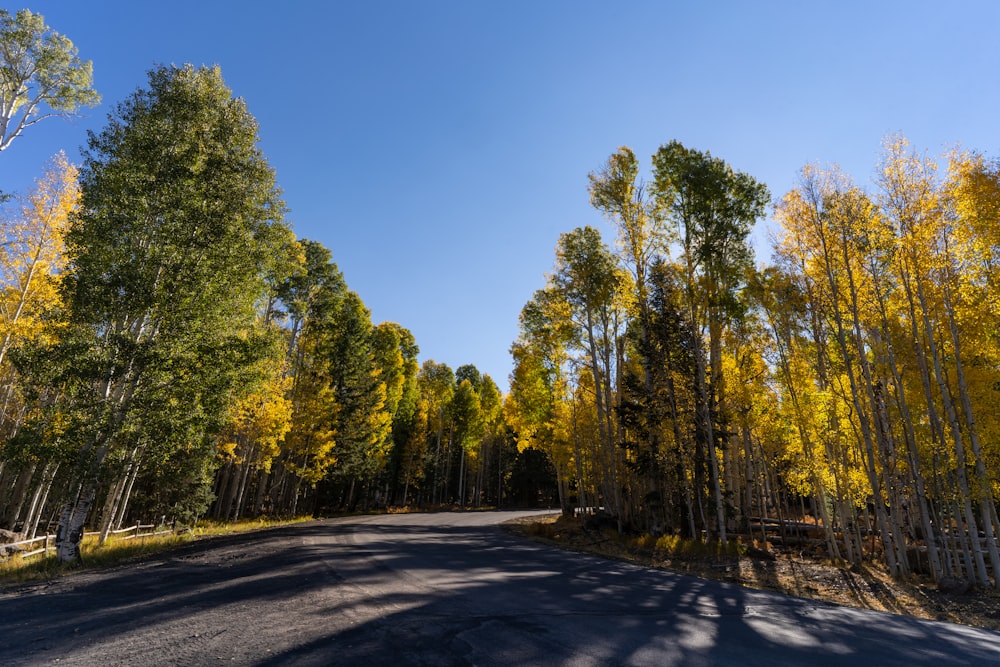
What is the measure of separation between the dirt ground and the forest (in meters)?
1.30

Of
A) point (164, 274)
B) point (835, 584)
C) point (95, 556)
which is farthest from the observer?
point (164, 274)

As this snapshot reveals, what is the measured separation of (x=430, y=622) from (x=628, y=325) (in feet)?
54.1

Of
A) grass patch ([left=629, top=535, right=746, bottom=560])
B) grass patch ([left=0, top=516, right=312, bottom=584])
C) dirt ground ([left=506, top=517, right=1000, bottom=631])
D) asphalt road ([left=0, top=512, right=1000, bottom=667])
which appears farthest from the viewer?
grass patch ([left=629, top=535, right=746, bottom=560])

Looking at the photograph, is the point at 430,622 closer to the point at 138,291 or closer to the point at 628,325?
the point at 138,291

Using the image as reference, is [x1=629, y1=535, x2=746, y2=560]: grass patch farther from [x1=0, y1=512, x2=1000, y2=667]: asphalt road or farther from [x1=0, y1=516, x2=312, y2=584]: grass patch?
[x1=0, y1=516, x2=312, y2=584]: grass patch

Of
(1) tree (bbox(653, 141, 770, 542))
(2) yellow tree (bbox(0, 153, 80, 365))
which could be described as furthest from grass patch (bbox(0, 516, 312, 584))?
(1) tree (bbox(653, 141, 770, 542))

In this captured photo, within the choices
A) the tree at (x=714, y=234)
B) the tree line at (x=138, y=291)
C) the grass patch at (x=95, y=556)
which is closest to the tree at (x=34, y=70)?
the tree line at (x=138, y=291)

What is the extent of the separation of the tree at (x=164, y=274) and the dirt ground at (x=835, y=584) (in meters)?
13.1

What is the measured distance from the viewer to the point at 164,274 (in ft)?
39.1

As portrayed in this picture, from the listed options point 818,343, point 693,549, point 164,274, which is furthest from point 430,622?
point 818,343

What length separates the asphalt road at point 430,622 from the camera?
15.0ft

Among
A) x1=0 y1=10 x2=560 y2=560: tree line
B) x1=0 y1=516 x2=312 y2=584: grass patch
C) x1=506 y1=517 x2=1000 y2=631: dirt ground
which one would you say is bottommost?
x1=0 y1=516 x2=312 y2=584: grass patch

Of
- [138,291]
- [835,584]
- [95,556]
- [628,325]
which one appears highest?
[628,325]

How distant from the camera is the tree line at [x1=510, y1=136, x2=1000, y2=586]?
11.7 metres
